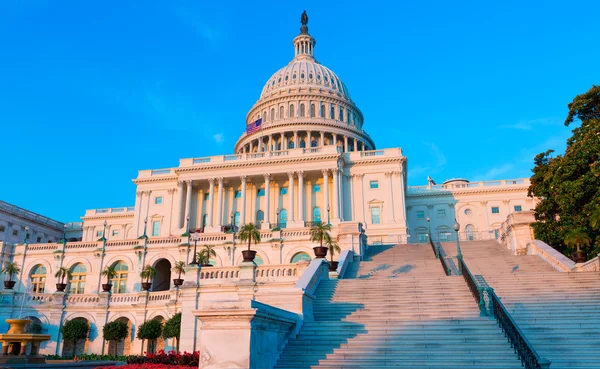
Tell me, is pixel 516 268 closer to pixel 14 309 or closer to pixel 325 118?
A: pixel 14 309

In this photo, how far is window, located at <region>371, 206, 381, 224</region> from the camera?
69.3 meters

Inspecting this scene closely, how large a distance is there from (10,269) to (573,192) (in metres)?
47.6

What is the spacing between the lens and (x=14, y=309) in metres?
39.9

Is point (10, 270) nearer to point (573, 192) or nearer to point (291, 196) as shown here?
point (291, 196)

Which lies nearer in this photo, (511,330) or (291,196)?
(511,330)

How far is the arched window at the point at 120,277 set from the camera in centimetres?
4659

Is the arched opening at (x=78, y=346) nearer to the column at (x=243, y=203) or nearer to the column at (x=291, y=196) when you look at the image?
the column at (x=243, y=203)

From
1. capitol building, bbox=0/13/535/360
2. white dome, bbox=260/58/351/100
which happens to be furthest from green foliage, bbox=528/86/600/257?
white dome, bbox=260/58/351/100

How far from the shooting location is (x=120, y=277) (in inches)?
1848

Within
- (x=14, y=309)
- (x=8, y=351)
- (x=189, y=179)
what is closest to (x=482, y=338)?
(x=8, y=351)

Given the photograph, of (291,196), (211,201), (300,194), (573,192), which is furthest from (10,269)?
(573,192)

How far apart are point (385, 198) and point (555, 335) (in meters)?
53.0

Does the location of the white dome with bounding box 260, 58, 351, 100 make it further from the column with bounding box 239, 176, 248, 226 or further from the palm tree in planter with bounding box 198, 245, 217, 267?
the palm tree in planter with bounding box 198, 245, 217, 267

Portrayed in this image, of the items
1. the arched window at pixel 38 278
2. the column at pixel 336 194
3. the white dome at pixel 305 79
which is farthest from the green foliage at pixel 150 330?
the white dome at pixel 305 79
